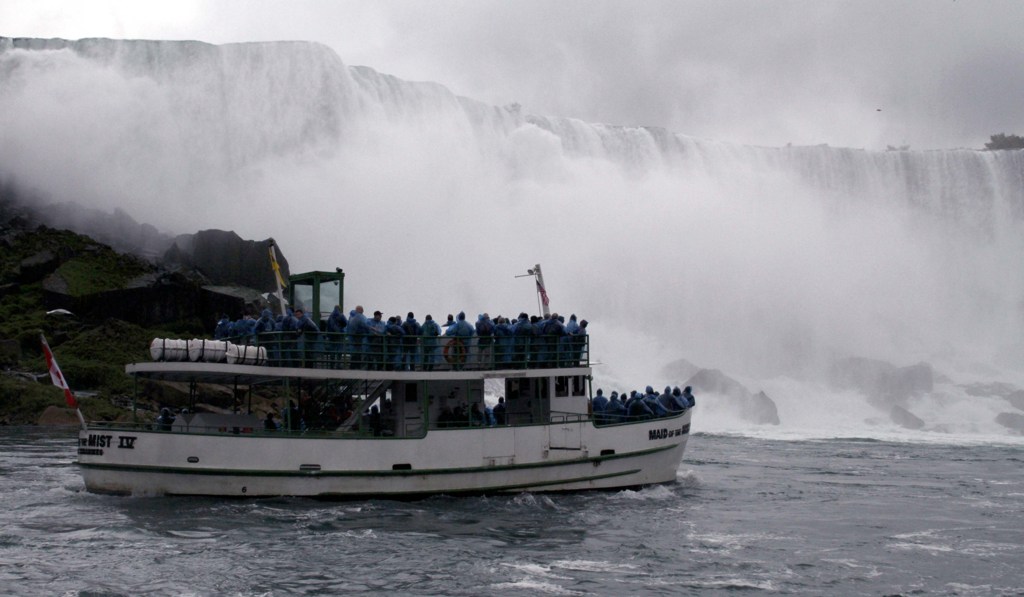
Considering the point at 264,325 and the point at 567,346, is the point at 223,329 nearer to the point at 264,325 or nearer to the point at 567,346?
the point at 264,325

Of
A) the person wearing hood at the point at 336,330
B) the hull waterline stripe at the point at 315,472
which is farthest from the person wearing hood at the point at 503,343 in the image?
the person wearing hood at the point at 336,330

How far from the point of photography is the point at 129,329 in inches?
2258

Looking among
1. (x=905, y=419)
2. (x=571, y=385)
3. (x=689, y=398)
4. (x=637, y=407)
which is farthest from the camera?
(x=905, y=419)

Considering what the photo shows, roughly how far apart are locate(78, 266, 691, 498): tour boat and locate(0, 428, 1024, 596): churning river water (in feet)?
1.47

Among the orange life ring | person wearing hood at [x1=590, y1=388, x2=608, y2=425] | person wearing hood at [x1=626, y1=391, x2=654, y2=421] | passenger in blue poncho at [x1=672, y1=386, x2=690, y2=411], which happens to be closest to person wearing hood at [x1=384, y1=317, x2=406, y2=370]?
the orange life ring

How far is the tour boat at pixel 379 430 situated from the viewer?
19453 mm

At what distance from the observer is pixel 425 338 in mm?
21516

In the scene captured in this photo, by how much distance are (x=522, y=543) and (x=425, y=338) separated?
18.4ft

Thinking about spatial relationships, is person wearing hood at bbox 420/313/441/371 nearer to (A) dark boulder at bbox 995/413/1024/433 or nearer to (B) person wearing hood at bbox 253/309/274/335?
(B) person wearing hood at bbox 253/309/274/335

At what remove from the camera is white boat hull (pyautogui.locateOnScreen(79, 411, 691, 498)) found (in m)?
19.4

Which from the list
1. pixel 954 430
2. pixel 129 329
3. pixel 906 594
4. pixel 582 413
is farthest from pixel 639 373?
pixel 906 594

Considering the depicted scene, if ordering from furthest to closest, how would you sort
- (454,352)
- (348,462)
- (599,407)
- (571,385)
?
(599,407)
(571,385)
(454,352)
(348,462)

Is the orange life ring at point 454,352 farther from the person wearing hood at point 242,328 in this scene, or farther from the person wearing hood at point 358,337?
the person wearing hood at point 242,328

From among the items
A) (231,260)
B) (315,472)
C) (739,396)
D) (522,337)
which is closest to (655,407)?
(522,337)
